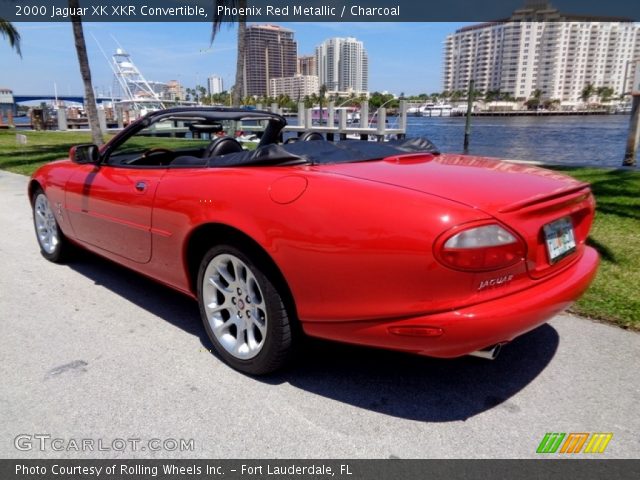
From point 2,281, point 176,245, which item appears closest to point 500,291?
point 176,245

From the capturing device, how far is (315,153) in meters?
2.91

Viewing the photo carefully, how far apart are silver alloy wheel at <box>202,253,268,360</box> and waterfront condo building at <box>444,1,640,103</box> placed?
453 feet

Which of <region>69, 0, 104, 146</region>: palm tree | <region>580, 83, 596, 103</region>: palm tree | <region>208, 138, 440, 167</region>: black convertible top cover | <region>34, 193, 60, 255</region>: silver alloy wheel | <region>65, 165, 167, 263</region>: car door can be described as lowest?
<region>34, 193, 60, 255</region>: silver alloy wheel

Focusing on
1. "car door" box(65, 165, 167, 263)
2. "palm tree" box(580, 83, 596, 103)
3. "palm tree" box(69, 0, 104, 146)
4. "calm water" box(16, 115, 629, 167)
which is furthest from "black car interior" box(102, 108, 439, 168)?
"palm tree" box(580, 83, 596, 103)

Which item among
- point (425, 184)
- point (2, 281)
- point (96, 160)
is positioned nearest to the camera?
point (425, 184)

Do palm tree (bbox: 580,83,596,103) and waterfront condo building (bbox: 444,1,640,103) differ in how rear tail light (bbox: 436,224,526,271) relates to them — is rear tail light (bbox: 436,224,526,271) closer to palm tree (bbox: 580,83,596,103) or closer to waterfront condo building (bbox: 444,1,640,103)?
waterfront condo building (bbox: 444,1,640,103)

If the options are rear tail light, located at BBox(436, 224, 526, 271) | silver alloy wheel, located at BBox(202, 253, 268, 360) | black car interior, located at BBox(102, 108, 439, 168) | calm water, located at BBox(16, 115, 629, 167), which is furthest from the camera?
calm water, located at BBox(16, 115, 629, 167)

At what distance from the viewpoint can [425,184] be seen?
91.0 inches

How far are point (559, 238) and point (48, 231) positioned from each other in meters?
4.58

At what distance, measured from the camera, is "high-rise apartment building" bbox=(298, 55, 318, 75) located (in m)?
114

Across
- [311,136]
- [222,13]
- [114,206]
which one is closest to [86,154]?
[114,206]

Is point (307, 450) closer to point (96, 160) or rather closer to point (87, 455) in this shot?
point (87, 455)

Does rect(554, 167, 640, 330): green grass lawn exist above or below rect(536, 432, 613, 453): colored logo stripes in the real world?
above
